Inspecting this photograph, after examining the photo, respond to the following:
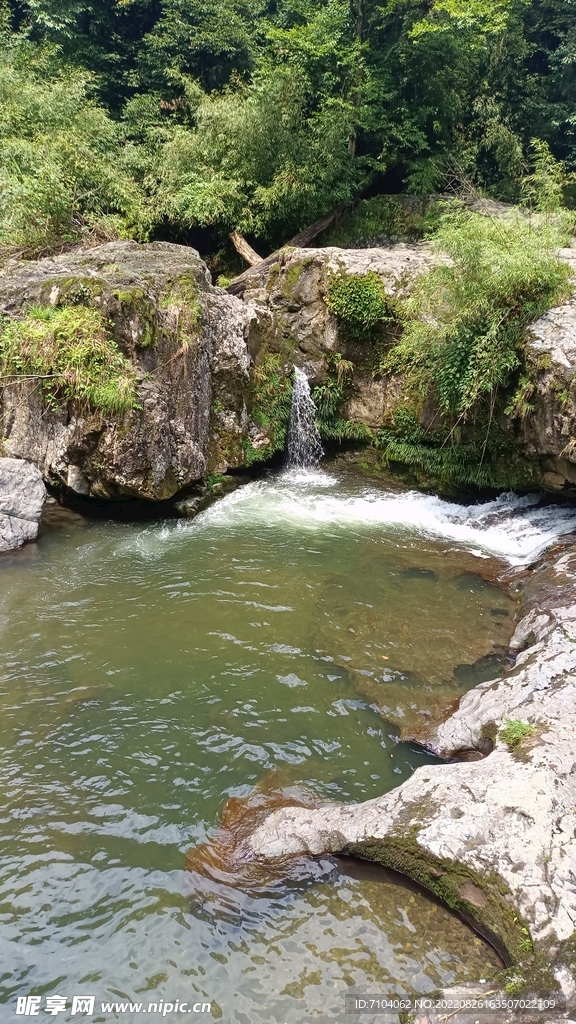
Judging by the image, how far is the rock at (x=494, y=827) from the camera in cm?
362

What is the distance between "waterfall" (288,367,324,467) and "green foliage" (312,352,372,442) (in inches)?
6.9

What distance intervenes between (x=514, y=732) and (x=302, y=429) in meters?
8.54

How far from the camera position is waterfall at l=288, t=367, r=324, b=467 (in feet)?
40.7

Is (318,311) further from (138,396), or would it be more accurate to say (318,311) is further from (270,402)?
(138,396)

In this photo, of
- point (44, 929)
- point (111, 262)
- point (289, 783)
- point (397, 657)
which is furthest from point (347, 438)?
point (44, 929)

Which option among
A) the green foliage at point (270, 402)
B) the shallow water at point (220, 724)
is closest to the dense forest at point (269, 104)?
the green foliage at point (270, 402)

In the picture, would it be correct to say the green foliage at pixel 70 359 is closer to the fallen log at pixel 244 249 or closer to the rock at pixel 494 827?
the rock at pixel 494 827

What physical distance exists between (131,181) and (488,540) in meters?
14.1

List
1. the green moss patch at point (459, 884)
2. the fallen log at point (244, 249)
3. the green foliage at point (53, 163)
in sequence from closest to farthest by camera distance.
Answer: the green moss patch at point (459, 884), the green foliage at point (53, 163), the fallen log at point (244, 249)

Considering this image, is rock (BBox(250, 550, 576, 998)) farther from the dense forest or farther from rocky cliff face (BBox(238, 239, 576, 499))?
the dense forest

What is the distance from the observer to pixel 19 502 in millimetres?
8914

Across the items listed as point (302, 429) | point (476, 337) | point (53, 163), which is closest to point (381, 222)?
point (302, 429)

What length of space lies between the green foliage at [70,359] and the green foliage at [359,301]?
519 cm

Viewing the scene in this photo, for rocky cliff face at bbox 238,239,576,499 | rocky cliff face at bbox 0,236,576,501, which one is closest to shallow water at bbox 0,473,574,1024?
rocky cliff face at bbox 0,236,576,501
